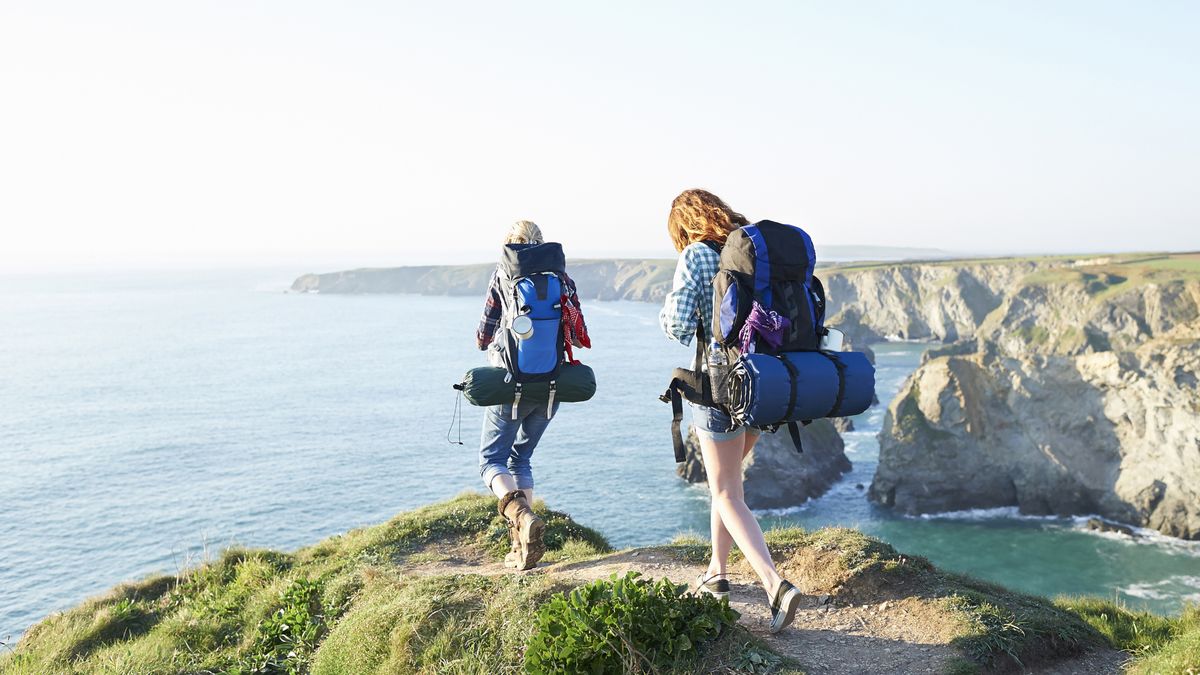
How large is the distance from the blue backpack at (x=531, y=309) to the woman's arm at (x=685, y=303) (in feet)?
5.67

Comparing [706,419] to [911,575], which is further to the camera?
[911,575]

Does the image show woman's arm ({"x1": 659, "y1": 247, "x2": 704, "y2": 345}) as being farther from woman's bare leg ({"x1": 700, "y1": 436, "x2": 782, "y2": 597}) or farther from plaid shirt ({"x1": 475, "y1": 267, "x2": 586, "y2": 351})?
plaid shirt ({"x1": 475, "y1": 267, "x2": 586, "y2": 351})

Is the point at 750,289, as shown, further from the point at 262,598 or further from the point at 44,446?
the point at 44,446

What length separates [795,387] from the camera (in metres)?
4.91

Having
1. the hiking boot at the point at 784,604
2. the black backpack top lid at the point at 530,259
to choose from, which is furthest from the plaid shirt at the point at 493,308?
the hiking boot at the point at 784,604

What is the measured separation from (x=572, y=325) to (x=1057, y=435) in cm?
5254

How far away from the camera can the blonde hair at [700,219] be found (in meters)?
5.36

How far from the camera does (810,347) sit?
17.1ft

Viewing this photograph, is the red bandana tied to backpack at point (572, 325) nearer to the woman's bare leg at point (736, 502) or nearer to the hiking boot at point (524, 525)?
the hiking boot at point (524, 525)

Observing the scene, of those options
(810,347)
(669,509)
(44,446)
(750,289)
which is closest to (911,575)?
(810,347)

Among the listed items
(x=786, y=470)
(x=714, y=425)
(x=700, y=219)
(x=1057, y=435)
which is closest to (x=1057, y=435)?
(x=1057, y=435)

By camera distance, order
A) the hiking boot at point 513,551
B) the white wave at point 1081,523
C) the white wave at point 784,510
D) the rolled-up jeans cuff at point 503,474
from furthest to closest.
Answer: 1. the white wave at point 784,510
2. the white wave at point 1081,523
3. the hiking boot at point 513,551
4. the rolled-up jeans cuff at point 503,474

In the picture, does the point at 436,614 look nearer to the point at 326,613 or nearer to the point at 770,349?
the point at 326,613

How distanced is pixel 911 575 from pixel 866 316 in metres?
147
